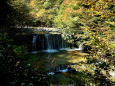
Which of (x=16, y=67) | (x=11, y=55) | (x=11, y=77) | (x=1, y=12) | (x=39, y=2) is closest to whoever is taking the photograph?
(x=11, y=77)

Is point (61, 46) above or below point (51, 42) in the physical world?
below

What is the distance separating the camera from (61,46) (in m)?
13.5

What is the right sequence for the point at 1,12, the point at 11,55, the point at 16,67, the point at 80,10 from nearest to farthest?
1. the point at 16,67
2. the point at 11,55
3. the point at 1,12
4. the point at 80,10

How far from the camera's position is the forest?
72.5 inches

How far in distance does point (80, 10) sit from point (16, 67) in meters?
12.1

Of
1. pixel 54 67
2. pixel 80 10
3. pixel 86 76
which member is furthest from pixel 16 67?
pixel 80 10

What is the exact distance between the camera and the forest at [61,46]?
6.04ft

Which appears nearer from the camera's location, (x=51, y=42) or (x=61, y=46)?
(x=51, y=42)

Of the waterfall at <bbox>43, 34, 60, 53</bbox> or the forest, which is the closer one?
the forest

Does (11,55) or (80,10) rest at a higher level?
(80,10)

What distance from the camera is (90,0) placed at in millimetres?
3066

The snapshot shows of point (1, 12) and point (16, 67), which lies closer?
point (16, 67)

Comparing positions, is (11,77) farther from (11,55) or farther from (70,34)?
(70,34)

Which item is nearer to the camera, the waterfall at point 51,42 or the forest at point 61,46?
the forest at point 61,46
